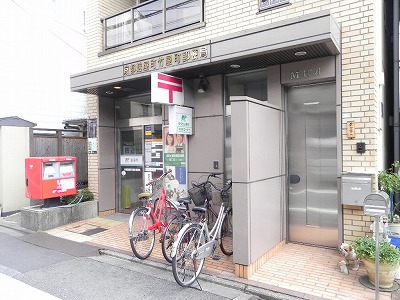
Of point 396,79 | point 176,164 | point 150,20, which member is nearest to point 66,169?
point 176,164

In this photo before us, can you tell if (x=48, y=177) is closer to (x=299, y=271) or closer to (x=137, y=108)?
(x=137, y=108)

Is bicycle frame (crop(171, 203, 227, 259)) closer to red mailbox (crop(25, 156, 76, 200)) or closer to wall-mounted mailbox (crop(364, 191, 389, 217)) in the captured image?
wall-mounted mailbox (crop(364, 191, 389, 217))

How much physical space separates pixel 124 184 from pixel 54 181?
1.92m

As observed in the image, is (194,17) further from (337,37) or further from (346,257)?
(346,257)

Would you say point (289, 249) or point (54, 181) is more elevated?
point (54, 181)

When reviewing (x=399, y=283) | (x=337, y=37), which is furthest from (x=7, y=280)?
(x=337, y=37)

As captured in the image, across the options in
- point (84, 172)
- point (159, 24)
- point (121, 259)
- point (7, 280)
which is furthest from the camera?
point (84, 172)

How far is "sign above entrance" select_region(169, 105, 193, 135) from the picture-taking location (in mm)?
6645

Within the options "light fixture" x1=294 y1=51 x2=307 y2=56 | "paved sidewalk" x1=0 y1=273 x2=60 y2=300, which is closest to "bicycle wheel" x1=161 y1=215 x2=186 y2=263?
"paved sidewalk" x1=0 y1=273 x2=60 y2=300

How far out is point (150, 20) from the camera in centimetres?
764

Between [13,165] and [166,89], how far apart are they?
5472 millimetres

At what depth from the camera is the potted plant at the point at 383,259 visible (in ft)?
A: 13.2

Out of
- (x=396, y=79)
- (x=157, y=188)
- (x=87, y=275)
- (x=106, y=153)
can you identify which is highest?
(x=396, y=79)

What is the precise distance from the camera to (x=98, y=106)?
8.66 meters
